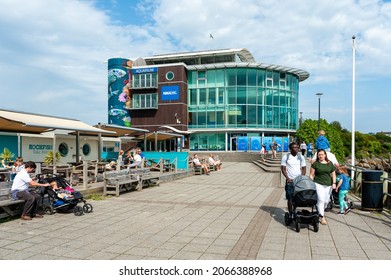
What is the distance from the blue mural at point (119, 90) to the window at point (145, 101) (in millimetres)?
931

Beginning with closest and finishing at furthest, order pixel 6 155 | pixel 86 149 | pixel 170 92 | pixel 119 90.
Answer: pixel 6 155 < pixel 86 149 < pixel 170 92 < pixel 119 90

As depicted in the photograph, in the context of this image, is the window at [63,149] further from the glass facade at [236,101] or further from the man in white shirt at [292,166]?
the glass facade at [236,101]

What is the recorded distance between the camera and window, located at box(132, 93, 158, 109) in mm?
47344

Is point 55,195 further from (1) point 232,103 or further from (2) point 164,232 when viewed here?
(1) point 232,103

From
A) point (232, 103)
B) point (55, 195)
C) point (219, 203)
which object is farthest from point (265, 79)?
point (55, 195)

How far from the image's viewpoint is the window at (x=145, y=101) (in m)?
47.3

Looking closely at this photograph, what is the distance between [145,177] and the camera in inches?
509

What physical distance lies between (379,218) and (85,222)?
264 inches

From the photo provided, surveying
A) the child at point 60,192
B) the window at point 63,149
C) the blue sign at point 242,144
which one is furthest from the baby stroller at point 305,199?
the blue sign at point 242,144

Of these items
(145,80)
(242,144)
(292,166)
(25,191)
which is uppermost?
(145,80)

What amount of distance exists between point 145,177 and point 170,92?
1359 inches

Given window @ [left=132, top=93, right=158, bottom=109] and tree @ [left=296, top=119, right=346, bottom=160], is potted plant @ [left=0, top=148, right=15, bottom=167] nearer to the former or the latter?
tree @ [left=296, top=119, right=346, bottom=160]

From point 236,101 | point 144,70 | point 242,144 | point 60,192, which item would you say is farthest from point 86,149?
point 144,70

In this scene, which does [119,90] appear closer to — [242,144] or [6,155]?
[242,144]
